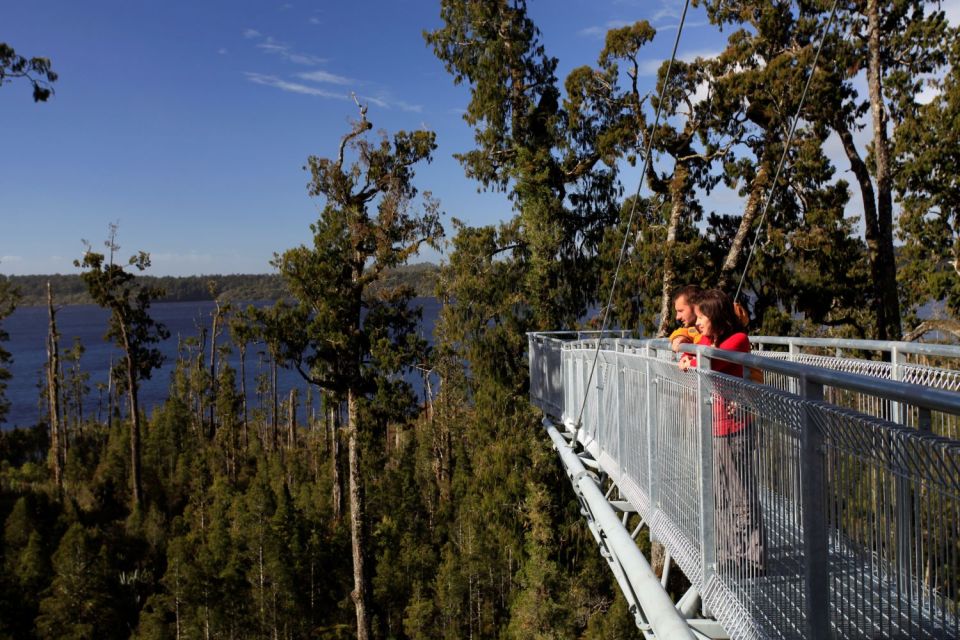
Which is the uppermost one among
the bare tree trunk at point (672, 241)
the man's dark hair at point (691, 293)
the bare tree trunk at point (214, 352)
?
the bare tree trunk at point (672, 241)

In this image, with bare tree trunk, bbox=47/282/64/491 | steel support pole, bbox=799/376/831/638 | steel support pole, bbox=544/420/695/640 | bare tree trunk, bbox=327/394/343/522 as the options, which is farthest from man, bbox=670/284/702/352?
bare tree trunk, bbox=47/282/64/491

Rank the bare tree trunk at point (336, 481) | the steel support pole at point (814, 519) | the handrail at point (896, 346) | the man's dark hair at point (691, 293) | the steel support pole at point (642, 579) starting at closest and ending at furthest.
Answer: the steel support pole at point (814, 519)
the steel support pole at point (642, 579)
the handrail at point (896, 346)
the man's dark hair at point (691, 293)
the bare tree trunk at point (336, 481)

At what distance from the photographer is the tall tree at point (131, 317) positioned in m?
27.4

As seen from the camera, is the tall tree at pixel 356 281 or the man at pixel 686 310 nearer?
the man at pixel 686 310

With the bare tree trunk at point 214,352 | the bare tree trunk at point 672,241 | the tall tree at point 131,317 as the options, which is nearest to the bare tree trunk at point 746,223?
the bare tree trunk at point 672,241

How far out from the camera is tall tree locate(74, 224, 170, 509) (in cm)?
2739

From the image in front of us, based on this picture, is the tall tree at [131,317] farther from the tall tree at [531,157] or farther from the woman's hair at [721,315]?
the woman's hair at [721,315]

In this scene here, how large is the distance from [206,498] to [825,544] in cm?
3327

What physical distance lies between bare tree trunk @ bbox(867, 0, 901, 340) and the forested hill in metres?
11.1

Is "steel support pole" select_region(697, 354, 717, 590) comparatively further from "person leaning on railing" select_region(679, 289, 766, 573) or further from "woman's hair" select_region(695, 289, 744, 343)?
"woman's hair" select_region(695, 289, 744, 343)

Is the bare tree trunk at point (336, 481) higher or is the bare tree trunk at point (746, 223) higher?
the bare tree trunk at point (746, 223)

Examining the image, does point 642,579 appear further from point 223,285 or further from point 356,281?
point 223,285

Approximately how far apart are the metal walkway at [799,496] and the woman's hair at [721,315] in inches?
12.2

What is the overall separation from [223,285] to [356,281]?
3527 centimetres
